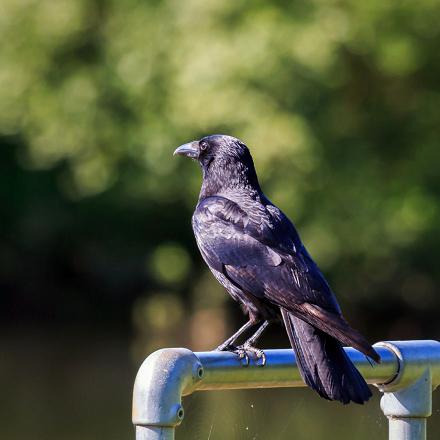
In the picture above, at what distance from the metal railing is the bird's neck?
A: 1466 mm

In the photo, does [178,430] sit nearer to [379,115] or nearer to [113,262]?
[379,115]

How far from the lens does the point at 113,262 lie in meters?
20.5

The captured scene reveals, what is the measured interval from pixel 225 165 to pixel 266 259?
33.6 inches

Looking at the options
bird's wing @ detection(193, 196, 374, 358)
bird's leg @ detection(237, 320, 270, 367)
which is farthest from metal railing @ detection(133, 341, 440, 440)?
bird's wing @ detection(193, 196, 374, 358)

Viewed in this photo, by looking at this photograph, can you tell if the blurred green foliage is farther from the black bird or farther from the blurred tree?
the black bird

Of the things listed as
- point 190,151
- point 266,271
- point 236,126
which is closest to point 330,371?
point 266,271

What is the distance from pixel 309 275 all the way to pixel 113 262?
1710 centimetres

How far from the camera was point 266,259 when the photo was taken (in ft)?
12.3

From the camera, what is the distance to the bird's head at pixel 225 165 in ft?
14.7

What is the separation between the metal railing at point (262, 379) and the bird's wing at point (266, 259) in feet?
0.91

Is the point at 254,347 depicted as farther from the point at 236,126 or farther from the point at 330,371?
the point at 236,126

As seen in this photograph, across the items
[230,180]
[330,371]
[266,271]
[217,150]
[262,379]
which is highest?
[217,150]

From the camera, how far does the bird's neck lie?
4.46m

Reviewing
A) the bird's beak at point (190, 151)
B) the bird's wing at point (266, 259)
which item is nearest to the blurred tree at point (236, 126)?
the bird's beak at point (190, 151)
